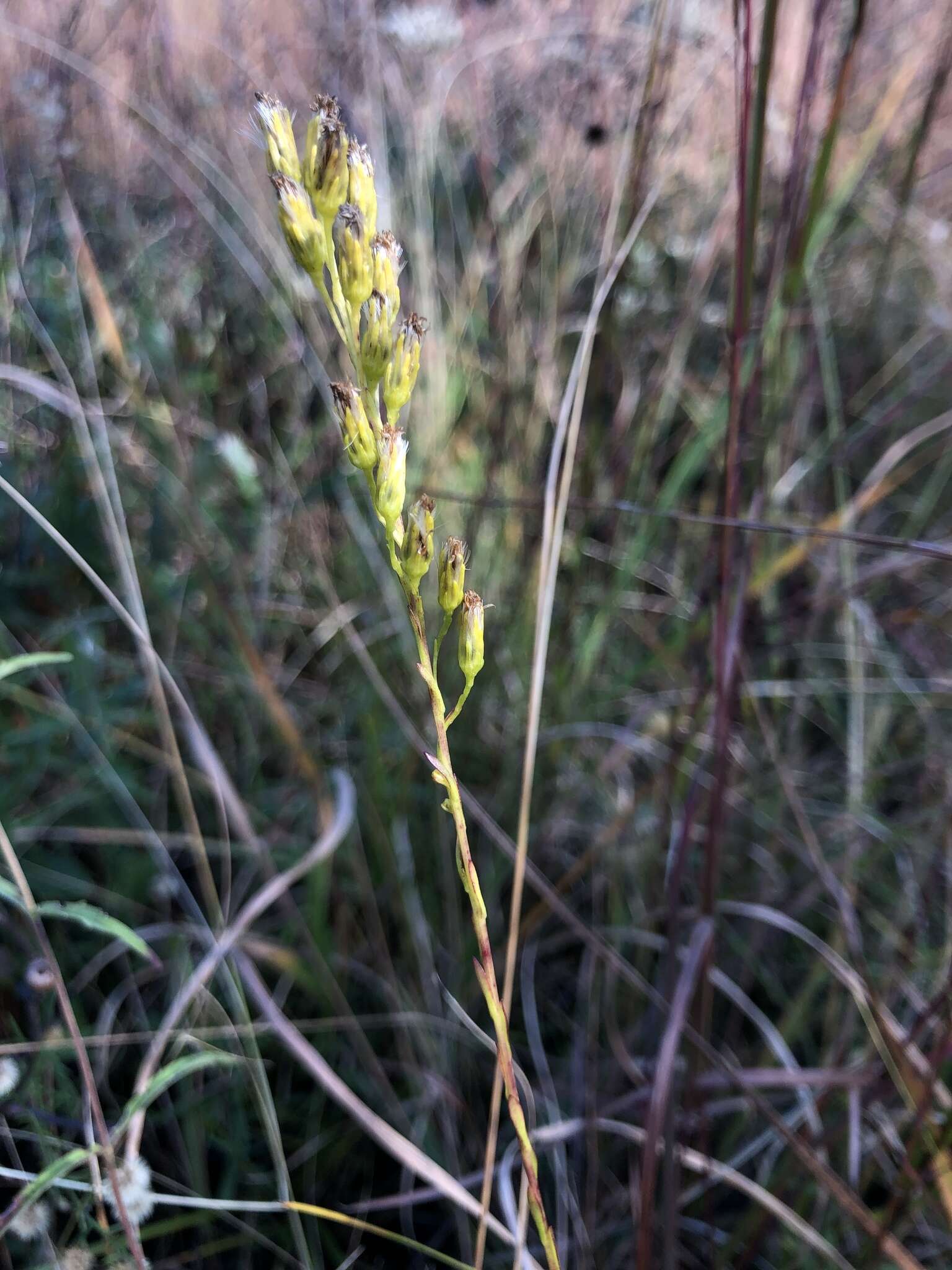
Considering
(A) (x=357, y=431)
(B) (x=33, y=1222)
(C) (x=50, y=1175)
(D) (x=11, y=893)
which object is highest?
(A) (x=357, y=431)

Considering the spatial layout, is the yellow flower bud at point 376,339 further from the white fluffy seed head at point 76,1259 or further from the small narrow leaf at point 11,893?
the white fluffy seed head at point 76,1259

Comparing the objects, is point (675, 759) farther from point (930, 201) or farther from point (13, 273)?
point (930, 201)

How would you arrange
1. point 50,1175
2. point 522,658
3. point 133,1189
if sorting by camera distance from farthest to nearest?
point 522,658
point 133,1189
point 50,1175

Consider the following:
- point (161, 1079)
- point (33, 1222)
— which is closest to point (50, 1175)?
point (161, 1079)

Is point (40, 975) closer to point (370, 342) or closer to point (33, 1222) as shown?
point (33, 1222)

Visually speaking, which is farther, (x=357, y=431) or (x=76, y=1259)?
(x=76, y=1259)

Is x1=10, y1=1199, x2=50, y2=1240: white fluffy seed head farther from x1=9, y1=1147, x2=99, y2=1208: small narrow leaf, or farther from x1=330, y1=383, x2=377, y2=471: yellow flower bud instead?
x1=330, y1=383, x2=377, y2=471: yellow flower bud

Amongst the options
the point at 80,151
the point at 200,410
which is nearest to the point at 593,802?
the point at 200,410

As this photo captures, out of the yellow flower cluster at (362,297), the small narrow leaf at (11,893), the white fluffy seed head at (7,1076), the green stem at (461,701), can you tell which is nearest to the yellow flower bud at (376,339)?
the yellow flower cluster at (362,297)
